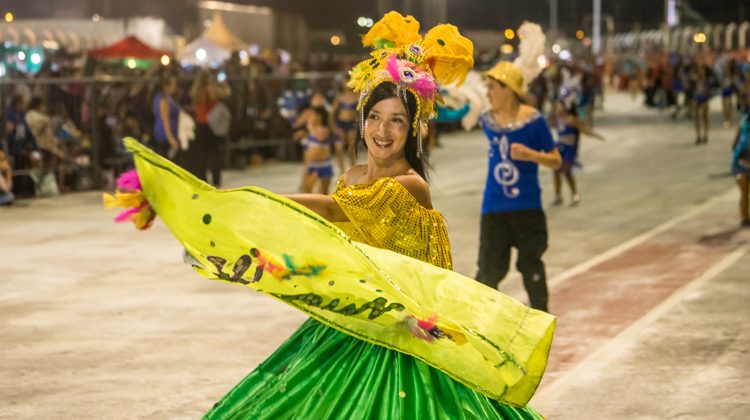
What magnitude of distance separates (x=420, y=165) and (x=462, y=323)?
2.45 feet

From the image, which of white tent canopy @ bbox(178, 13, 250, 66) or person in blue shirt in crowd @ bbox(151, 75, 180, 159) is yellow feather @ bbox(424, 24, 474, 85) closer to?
person in blue shirt in crowd @ bbox(151, 75, 180, 159)

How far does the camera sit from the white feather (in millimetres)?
9523

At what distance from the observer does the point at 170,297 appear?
34.1ft

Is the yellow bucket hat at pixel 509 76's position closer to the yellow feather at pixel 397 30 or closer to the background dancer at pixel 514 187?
the background dancer at pixel 514 187

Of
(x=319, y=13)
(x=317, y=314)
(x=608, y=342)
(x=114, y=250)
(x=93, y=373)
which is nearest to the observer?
(x=317, y=314)

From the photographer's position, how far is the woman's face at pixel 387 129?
14.4ft

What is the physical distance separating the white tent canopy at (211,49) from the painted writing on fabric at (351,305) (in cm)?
2636

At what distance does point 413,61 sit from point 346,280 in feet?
3.67

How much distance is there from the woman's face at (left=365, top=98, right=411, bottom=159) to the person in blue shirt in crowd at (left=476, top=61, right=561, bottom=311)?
13.8 ft

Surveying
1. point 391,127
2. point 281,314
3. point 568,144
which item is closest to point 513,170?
point 281,314

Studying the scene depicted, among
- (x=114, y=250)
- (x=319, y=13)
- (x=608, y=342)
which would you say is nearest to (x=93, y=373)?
(x=608, y=342)

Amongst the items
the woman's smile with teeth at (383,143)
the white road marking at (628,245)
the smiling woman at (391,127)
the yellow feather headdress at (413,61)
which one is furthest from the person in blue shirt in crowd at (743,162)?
the woman's smile with teeth at (383,143)

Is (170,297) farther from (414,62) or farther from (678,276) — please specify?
(414,62)

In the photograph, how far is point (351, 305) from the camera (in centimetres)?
385
